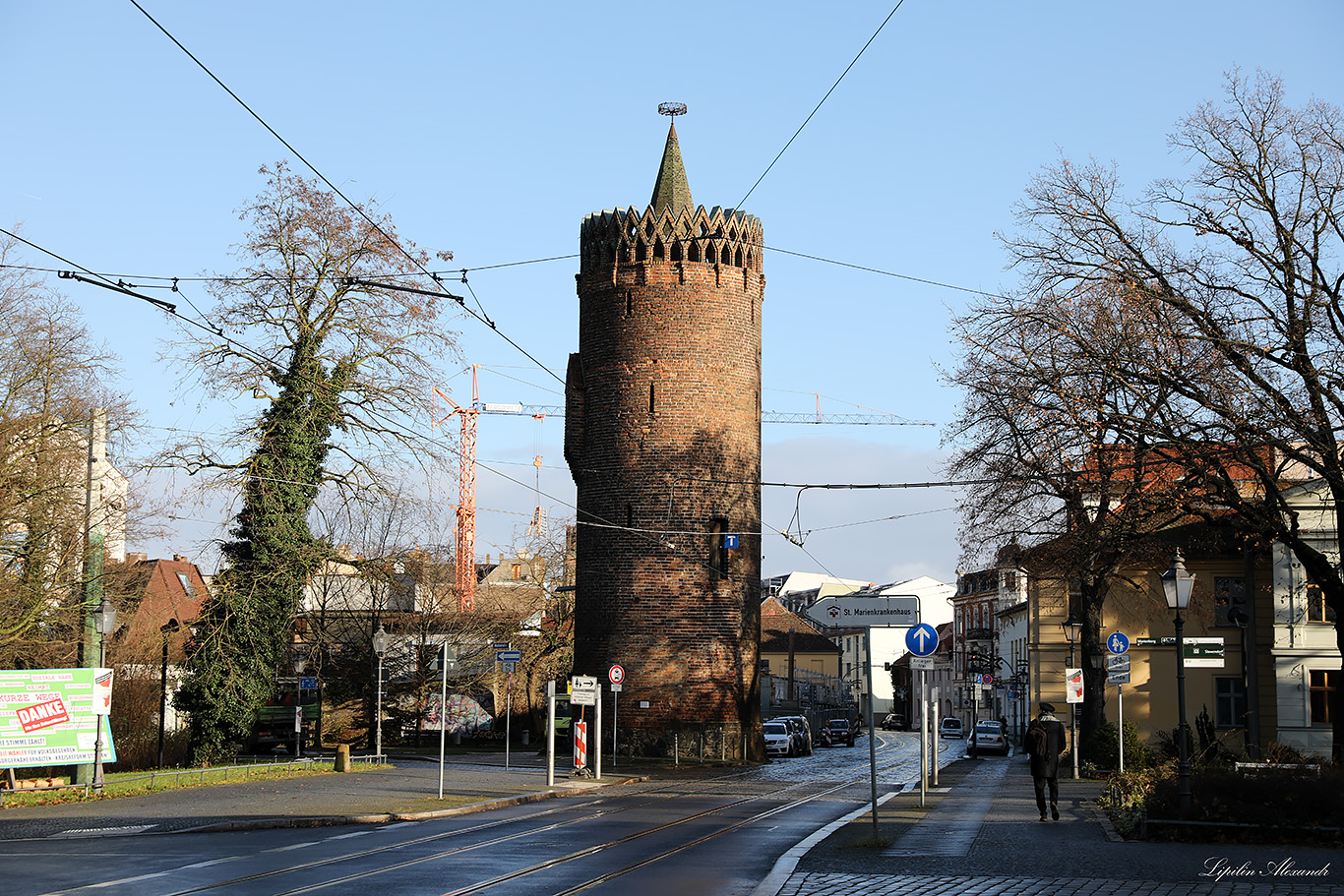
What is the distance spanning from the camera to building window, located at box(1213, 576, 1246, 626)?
4222 centimetres

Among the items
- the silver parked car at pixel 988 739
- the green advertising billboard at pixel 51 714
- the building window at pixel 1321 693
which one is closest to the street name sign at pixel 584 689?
the green advertising billboard at pixel 51 714

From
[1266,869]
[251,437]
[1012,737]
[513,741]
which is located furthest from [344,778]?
[1012,737]

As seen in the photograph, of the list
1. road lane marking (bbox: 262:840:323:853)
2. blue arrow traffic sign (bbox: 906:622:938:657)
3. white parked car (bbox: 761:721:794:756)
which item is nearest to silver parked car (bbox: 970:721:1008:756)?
white parked car (bbox: 761:721:794:756)

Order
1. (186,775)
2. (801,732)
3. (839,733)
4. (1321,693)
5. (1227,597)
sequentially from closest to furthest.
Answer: (186,775) → (1321,693) → (1227,597) → (801,732) → (839,733)

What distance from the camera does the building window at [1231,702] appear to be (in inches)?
1666

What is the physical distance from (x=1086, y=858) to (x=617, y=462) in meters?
26.2

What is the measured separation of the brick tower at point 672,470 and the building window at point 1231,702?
1517 cm

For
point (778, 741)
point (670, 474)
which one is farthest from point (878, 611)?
point (778, 741)

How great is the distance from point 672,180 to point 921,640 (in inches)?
1039

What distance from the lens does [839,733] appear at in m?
70.9

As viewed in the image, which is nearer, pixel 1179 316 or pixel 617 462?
pixel 1179 316

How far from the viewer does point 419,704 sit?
4862 centimetres

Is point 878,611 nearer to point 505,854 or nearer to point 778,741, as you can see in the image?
point 505,854

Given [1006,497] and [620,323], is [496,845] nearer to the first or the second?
[1006,497]
